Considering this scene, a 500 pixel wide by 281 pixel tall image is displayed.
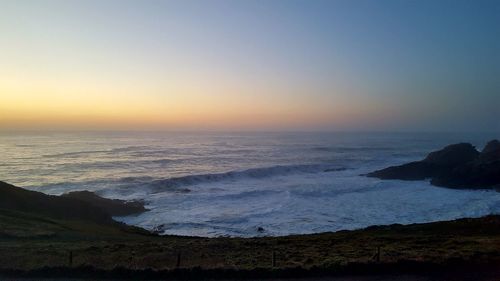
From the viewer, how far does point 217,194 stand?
48.4m

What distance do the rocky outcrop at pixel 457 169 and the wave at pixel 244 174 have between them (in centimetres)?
1421

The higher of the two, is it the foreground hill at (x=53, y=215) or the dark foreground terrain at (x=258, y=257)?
the dark foreground terrain at (x=258, y=257)

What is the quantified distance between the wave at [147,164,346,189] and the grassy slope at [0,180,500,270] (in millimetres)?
30857

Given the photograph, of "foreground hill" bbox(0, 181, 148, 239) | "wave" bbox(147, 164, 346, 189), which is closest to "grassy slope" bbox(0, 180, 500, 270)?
"foreground hill" bbox(0, 181, 148, 239)

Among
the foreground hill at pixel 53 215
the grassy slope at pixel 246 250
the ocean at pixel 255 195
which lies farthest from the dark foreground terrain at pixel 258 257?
the ocean at pixel 255 195

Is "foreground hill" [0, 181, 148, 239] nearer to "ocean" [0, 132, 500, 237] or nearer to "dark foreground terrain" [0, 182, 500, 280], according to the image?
"dark foreground terrain" [0, 182, 500, 280]

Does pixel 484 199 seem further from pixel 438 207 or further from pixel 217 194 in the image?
pixel 217 194

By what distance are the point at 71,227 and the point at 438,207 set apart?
3213cm

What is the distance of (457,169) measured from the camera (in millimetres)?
53656

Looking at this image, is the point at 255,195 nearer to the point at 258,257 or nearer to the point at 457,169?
the point at 457,169

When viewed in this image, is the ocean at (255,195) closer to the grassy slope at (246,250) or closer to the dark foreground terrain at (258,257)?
the grassy slope at (246,250)

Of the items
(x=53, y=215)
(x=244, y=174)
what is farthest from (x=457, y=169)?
(x=53, y=215)

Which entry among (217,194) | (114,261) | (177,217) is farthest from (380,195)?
(114,261)

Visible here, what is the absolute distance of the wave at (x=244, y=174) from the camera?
57.1m
